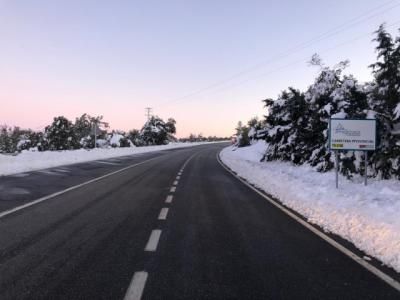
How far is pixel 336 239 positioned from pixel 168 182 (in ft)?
33.6

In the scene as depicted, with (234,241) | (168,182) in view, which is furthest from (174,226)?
(168,182)

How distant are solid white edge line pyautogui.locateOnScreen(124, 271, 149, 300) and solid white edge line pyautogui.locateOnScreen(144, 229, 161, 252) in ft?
3.91

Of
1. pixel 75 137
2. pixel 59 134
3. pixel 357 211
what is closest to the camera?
pixel 357 211

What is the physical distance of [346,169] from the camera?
17578 mm

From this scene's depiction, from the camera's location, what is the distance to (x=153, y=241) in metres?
7.04

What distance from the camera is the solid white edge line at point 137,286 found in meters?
4.56

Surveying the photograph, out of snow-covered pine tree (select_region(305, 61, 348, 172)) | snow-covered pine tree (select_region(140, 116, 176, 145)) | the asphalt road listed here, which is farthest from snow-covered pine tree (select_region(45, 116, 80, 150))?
the asphalt road

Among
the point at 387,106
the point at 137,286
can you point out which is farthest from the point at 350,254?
the point at 387,106

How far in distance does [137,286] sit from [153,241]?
216 cm

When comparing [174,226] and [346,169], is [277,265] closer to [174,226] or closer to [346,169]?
[174,226]

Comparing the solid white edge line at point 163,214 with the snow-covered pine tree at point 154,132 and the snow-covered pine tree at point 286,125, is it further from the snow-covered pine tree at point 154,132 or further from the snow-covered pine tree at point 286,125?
the snow-covered pine tree at point 154,132

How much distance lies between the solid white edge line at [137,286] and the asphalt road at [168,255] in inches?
0.5

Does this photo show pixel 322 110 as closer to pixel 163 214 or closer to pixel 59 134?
pixel 163 214

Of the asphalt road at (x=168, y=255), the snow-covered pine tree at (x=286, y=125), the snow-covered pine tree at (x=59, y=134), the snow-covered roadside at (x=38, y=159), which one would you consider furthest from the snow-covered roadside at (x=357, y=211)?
the snow-covered pine tree at (x=59, y=134)
